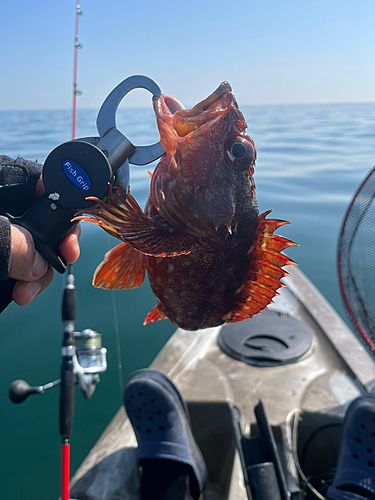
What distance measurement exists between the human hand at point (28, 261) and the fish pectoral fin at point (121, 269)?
176 millimetres

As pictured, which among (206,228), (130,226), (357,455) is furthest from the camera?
(357,455)

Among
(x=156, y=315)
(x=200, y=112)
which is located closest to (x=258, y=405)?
(x=156, y=315)

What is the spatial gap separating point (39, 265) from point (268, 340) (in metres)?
3.27

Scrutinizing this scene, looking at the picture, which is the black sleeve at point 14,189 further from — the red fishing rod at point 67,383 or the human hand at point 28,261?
the red fishing rod at point 67,383

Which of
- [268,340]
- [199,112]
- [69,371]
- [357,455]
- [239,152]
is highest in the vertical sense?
[199,112]

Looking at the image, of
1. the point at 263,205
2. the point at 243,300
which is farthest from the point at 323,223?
the point at 243,300

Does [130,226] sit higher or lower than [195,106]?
lower

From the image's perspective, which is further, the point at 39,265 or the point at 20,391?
the point at 20,391

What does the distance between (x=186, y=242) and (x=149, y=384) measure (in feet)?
7.14

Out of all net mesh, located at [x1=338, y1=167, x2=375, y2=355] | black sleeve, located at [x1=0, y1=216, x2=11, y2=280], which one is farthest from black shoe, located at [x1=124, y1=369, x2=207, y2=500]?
black sleeve, located at [x1=0, y1=216, x2=11, y2=280]

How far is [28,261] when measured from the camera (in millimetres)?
1218

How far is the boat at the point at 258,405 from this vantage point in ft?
8.63

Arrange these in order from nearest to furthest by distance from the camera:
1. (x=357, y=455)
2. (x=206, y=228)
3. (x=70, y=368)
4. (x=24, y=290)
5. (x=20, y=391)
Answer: (x=206, y=228), (x=24, y=290), (x=357, y=455), (x=70, y=368), (x=20, y=391)

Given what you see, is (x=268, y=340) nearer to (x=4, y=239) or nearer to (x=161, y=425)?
(x=161, y=425)
